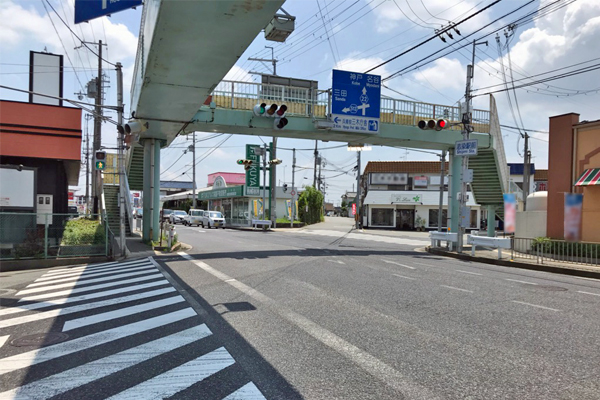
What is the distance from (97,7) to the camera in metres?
9.23

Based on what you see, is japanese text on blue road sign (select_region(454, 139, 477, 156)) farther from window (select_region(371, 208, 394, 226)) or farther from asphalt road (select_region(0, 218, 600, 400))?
window (select_region(371, 208, 394, 226))

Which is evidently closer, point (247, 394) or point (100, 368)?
point (247, 394)

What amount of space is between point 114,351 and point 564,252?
1764cm

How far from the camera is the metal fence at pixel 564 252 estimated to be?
1650 cm

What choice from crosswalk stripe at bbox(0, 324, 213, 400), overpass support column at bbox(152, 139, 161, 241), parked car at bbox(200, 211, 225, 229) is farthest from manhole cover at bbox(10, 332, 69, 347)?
parked car at bbox(200, 211, 225, 229)

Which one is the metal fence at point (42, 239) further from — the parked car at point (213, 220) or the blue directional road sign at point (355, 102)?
the parked car at point (213, 220)

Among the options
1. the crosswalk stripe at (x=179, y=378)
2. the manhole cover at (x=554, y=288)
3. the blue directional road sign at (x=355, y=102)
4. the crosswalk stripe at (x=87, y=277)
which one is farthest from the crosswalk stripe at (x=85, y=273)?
the manhole cover at (x=554, y=288)

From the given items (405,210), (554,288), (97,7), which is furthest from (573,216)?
(405,210)

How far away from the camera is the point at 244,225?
4503 cm

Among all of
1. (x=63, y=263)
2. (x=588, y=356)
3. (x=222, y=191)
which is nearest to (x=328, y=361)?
(x=588, y=356)

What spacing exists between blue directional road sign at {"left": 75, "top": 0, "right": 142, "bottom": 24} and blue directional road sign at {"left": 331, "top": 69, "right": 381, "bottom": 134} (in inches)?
467

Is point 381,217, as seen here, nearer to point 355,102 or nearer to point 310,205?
point 310,205

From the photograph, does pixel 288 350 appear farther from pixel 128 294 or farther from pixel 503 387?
pixel 128 294

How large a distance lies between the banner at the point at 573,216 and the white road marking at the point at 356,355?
15.8 meters
